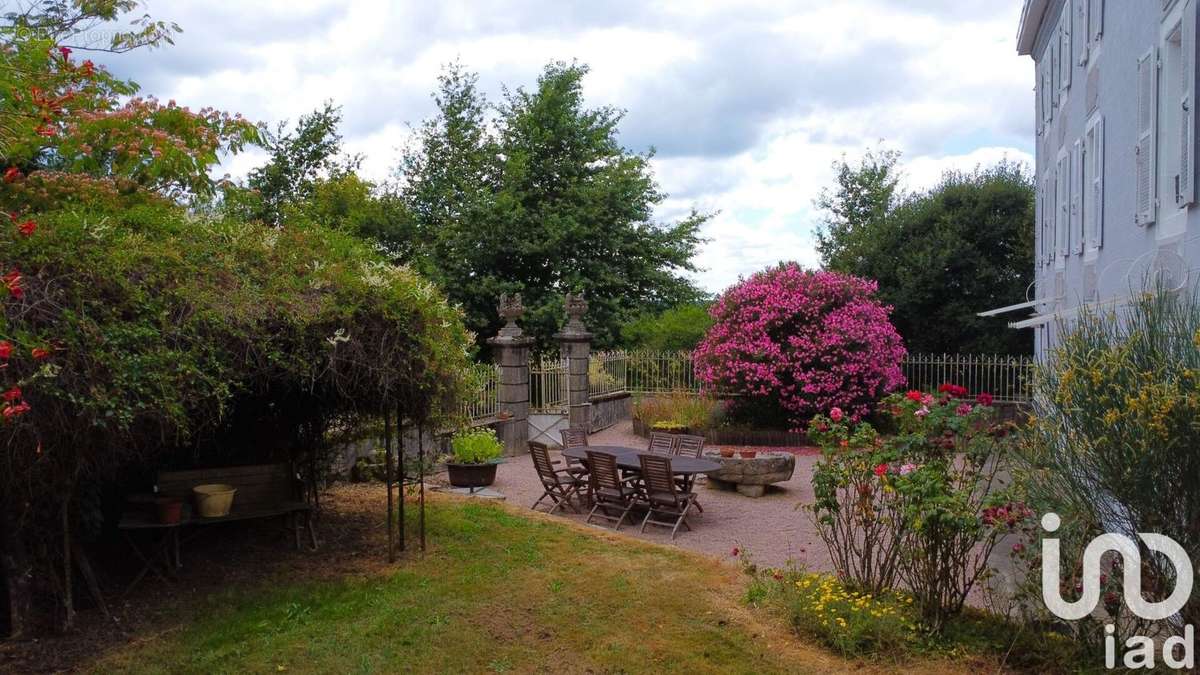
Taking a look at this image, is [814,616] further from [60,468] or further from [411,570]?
[60,468]

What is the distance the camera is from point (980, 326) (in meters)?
22.1

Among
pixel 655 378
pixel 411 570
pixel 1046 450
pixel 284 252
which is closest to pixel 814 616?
pixel 1046 450

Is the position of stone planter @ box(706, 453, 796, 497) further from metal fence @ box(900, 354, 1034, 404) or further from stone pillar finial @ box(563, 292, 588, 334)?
metal fence @ box(900, 354, 1034, 404)

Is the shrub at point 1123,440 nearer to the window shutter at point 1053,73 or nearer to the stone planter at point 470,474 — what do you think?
the stone planter at point 470,474

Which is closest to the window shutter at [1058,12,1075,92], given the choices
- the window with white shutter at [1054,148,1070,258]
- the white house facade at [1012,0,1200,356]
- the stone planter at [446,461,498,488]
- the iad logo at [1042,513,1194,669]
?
the white house facade at [1012,0,1200,356]

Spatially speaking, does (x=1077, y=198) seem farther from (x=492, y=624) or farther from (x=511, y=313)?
(x=492, y=624)

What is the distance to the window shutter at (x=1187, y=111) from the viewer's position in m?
6.27

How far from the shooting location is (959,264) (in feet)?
73.1

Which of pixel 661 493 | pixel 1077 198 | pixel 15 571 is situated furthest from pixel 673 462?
pixel 15 571

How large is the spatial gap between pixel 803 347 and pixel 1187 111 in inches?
427

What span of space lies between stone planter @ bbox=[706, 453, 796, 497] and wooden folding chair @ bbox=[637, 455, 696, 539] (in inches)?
76.3

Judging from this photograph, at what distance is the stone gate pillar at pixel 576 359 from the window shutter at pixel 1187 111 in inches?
468

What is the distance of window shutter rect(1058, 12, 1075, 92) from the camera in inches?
468

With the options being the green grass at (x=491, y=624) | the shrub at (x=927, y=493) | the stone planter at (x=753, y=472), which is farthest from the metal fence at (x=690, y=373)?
the shrub at (x=927, y=493)
